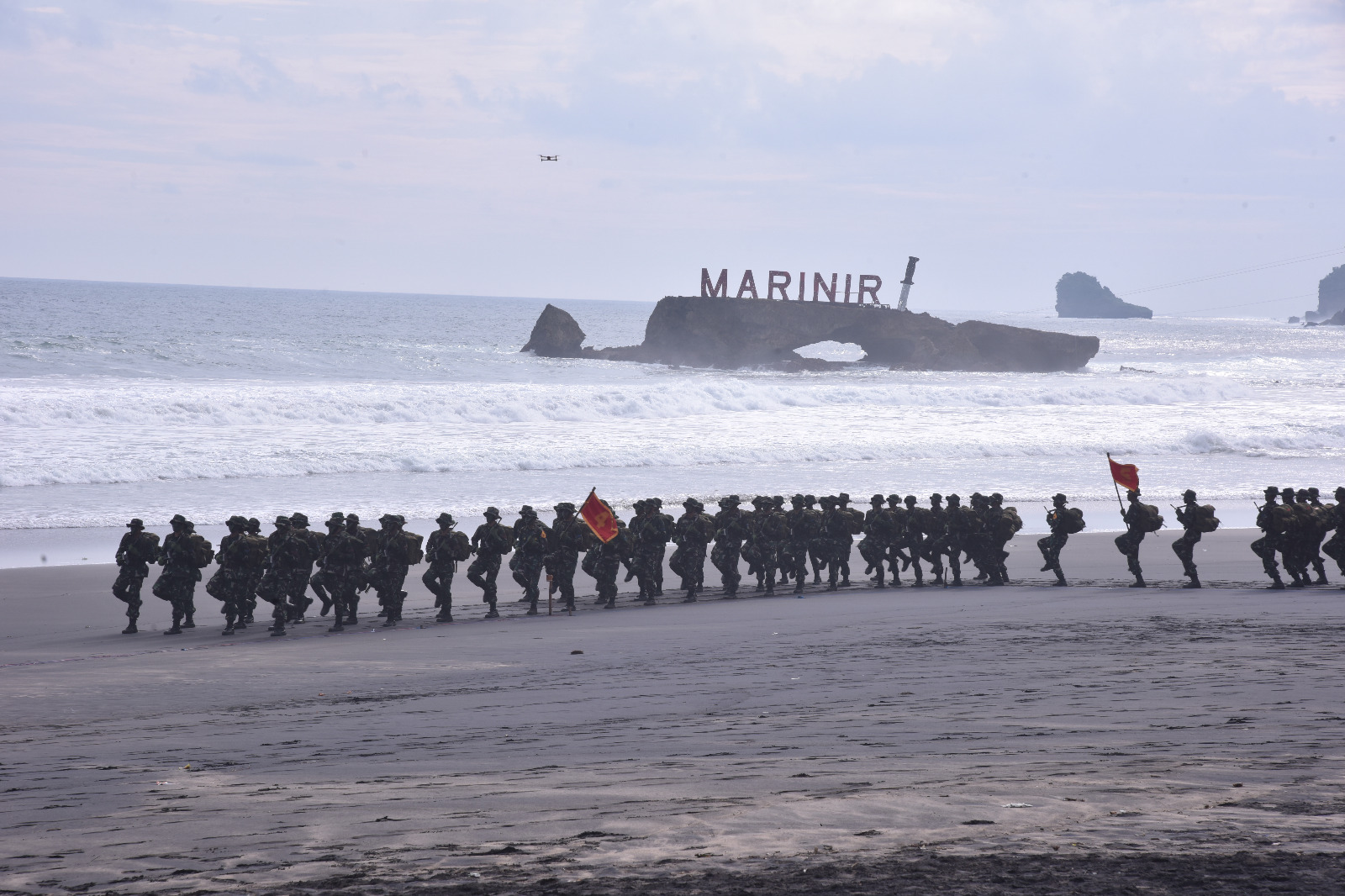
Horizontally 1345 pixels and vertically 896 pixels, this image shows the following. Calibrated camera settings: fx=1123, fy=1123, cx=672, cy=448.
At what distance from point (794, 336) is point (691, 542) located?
6238 cm

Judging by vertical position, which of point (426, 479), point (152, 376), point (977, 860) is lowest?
point (977, 860)

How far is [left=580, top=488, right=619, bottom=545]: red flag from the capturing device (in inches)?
602

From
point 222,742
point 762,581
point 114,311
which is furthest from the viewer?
point 114,311

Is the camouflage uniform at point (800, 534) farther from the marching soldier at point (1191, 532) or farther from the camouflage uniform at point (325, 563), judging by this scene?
the camouflage uniform at point (325, 563)

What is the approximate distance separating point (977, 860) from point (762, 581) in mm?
12801

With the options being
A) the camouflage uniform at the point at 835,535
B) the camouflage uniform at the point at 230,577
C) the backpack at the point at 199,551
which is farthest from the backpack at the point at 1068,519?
the backpack at the point at 199,551

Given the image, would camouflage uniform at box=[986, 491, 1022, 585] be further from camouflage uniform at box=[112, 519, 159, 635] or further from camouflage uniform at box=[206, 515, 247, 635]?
camouflage uniform at box=[112, 519, 159, 635]

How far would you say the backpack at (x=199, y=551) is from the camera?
46.0 feet

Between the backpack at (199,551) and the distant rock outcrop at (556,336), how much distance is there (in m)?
69.6

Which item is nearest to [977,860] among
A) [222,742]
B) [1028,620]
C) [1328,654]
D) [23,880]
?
[23,880]

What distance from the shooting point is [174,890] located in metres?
4.64

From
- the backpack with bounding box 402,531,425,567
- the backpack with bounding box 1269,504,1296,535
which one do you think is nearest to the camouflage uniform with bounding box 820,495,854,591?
the backpack with bounding box 1269,504,1296,535

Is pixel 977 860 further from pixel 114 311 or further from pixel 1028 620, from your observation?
pixel 114 311

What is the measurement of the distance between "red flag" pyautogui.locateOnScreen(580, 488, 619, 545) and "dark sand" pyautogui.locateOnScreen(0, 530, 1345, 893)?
2.30m
